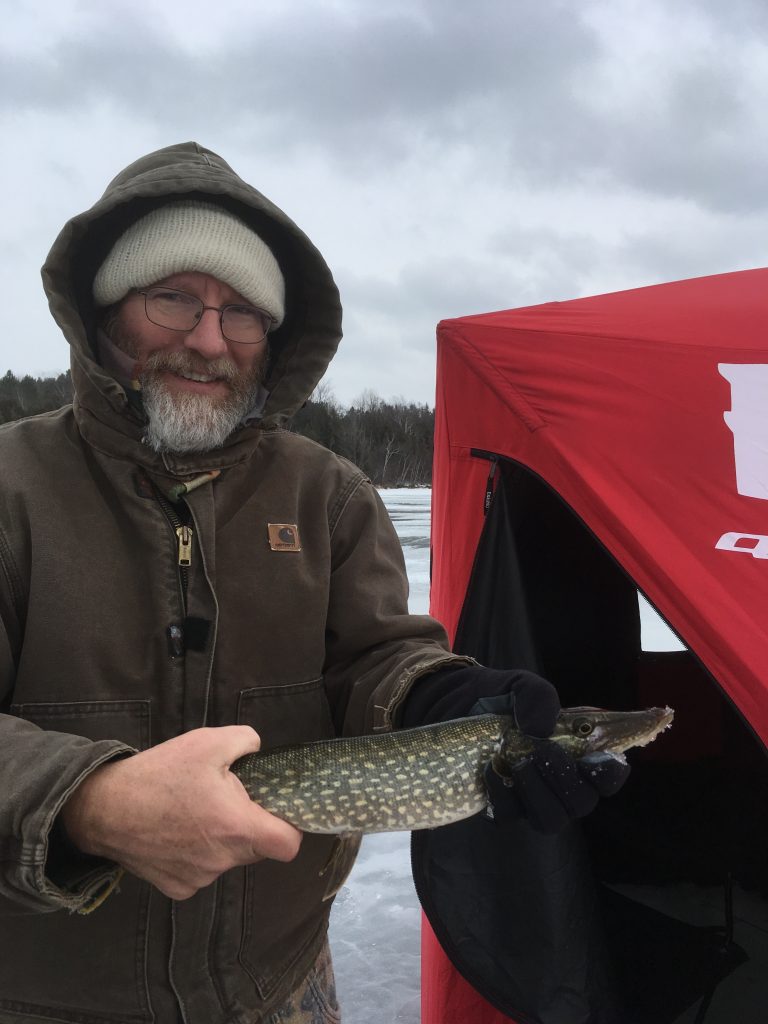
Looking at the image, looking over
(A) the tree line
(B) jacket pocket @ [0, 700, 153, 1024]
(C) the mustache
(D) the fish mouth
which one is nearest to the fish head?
(D) the fish mouth

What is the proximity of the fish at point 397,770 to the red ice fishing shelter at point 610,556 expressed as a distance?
577mm

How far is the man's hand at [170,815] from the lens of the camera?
1.22 meters

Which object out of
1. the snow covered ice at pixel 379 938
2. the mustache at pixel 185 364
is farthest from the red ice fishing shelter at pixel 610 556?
the mustache at pixel 185 364

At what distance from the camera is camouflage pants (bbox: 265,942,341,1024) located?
5.84 ft

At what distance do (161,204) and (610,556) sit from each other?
5.74ft

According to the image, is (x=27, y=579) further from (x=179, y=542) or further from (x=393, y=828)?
(x=393, y=828)

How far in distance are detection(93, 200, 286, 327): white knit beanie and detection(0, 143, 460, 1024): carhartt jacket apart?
0.21 feet

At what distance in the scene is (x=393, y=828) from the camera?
1729 mm

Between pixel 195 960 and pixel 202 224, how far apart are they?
1731 millimetres

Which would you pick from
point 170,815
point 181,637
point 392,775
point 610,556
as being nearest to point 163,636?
point 181,637

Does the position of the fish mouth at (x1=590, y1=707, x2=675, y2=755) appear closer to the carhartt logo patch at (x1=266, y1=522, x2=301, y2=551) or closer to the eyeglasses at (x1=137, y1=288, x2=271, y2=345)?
the carhartt logo patch at (x1=266, y1=522, x2=301, y2=551)

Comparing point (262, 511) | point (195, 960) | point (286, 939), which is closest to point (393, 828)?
point (286, 939)

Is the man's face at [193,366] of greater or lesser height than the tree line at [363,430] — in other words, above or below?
below

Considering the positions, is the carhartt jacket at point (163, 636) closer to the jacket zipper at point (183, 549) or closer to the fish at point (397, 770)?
the jacket zipper at point (183, 549)
